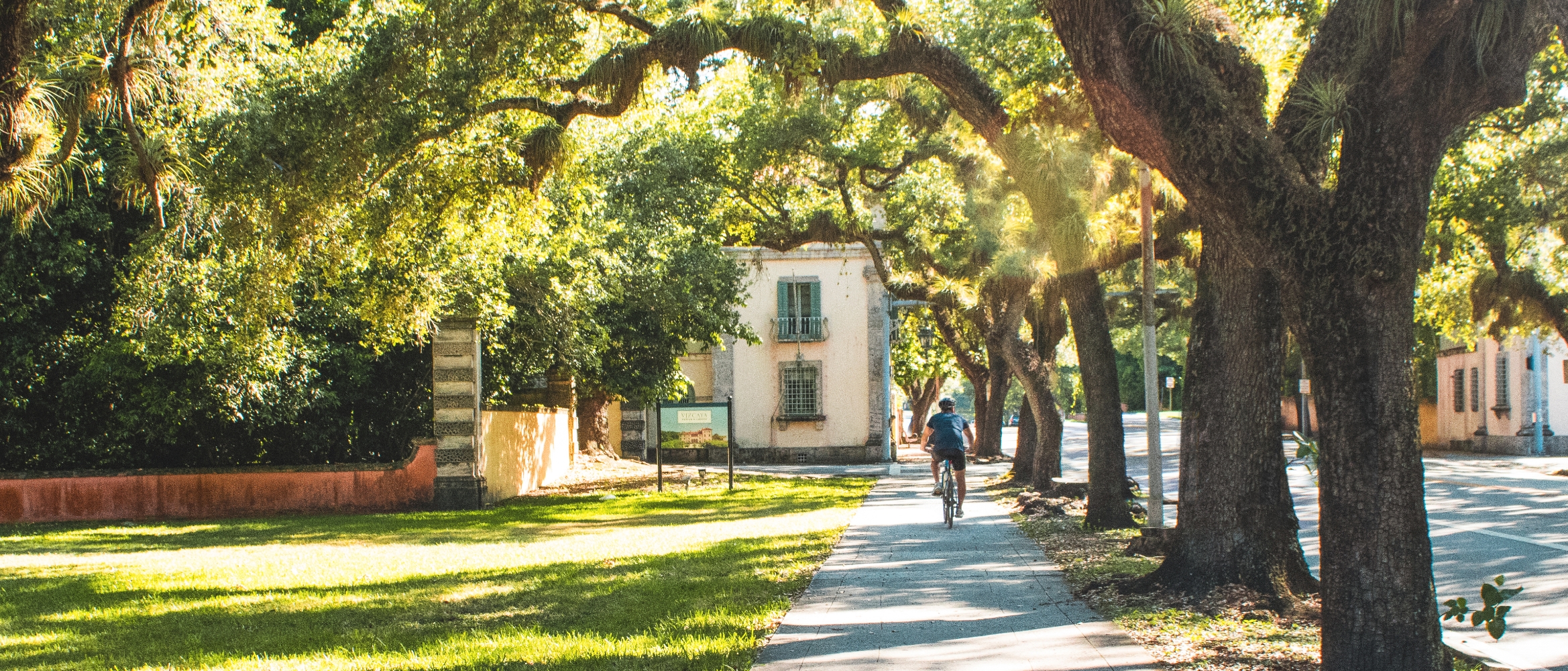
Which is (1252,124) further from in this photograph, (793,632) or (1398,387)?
(793,632)

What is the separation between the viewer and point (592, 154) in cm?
1841

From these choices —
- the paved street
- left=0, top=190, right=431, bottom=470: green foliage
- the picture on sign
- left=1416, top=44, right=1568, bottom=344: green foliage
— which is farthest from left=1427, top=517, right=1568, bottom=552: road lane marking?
left=0, top=190, right=431, bottom=470: green foliage

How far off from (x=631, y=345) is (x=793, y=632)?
17.0 meters

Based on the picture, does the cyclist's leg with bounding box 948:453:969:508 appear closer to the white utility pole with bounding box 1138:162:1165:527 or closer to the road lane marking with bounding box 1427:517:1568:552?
the white utility pole with bounding box 1138:162:1165:527

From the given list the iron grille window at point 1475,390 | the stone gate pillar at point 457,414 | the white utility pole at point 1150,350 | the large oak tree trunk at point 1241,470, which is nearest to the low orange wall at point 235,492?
the stone gate pillar at point 457,414

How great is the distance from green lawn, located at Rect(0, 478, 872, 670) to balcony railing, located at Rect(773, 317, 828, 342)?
22.4 metres

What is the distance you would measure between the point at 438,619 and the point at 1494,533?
38.0 feet

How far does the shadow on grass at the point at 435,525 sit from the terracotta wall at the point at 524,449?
1.63ft

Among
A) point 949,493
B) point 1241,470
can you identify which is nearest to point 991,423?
point 949,493

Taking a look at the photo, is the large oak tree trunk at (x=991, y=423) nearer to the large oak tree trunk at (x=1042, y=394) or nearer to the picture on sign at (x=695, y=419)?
the picture on sign at (x=695, y=419)

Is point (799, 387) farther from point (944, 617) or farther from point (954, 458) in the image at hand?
point (944, 617)

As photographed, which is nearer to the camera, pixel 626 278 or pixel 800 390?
pixel 626 278

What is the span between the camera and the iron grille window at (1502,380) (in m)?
36.5

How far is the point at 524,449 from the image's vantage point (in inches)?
870
